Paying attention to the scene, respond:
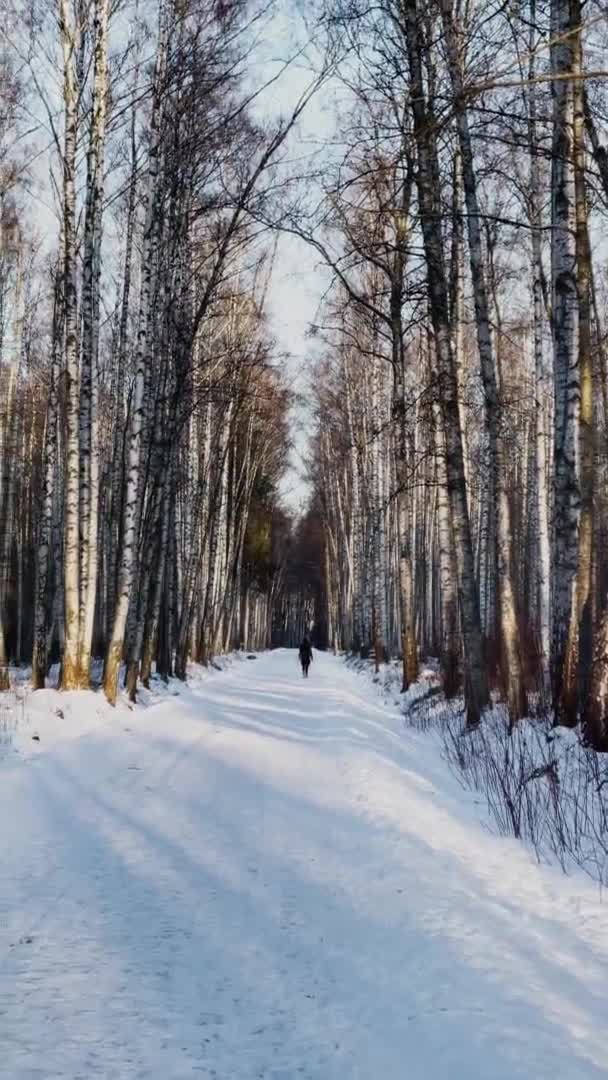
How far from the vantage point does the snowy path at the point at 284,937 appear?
8.91 ft

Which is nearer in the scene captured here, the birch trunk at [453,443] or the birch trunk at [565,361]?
the birch trunk at [565,361]

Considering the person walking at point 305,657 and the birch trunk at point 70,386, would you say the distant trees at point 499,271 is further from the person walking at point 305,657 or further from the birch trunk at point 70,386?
the person walking at point 305,657

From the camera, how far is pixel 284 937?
3.77m

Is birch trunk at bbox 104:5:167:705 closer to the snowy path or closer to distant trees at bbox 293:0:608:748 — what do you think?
distant trees at bbox 293:0:608:748

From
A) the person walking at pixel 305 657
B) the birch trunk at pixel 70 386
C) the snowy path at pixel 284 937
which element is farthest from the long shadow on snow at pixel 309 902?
the person walking at pixel 305 657

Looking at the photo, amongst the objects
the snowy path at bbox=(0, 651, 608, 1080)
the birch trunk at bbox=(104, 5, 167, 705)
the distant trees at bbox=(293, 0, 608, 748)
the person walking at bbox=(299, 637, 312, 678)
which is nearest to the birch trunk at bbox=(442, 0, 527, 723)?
the distant trees at bbox=(293, 0, 608, 748)

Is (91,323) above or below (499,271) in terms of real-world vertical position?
below

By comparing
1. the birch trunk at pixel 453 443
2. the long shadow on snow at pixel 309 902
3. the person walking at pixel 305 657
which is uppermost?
the birch trunk at pixel 453 443

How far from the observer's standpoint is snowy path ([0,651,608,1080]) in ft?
8.91

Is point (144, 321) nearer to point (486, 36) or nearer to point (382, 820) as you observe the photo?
point (486, 36)

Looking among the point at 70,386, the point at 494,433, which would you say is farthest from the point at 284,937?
the point at 70,386

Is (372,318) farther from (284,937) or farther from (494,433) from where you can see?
(284,937)

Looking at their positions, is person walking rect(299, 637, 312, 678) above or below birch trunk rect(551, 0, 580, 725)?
below

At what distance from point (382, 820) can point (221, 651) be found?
2988 cm
